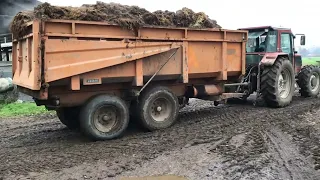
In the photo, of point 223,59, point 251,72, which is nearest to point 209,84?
point 223,59

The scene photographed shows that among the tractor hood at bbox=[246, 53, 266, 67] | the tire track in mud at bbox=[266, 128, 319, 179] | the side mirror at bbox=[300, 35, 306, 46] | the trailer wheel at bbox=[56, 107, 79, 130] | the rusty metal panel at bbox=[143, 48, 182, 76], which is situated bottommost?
the tire track in mud at bbox=[266, 128, 319, 179]

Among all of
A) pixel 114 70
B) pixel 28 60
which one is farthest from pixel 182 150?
pixel 28 60

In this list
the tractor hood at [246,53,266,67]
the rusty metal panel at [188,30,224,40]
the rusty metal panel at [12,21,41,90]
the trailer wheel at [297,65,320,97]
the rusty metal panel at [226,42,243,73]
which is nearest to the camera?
the rusty metal panel at [12,21,41,90]

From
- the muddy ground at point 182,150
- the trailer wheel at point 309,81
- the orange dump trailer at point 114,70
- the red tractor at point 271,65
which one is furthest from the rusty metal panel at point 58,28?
the trailer wheel at point 309,81

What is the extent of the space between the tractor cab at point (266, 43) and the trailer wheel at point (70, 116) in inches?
209

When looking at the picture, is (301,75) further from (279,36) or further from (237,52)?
(237,52)

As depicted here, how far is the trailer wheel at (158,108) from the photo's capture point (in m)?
7.49

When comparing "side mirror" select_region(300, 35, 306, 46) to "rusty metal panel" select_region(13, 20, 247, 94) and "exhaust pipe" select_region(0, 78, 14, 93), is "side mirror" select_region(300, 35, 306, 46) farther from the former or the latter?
"exhaust pipe" select_region(0, 78, 14, 93)

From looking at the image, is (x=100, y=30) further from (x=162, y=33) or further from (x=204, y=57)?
(x=204, y=57)

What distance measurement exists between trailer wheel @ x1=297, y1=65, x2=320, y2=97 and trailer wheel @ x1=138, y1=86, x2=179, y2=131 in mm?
5910

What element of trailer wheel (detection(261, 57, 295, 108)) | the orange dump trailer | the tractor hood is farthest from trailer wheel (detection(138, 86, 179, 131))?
the tractor hood

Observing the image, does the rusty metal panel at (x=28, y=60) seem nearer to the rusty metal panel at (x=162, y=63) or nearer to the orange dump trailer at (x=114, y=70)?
the orange dump trailer at (x=114, y=70)

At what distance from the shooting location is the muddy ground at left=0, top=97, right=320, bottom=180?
205 inches

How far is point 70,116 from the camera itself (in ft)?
25.2
